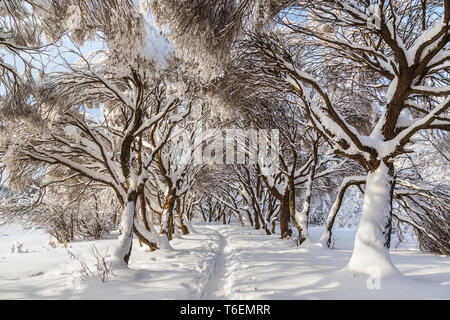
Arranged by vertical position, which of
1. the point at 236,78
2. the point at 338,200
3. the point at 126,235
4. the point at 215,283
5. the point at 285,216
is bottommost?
the point at 215,283

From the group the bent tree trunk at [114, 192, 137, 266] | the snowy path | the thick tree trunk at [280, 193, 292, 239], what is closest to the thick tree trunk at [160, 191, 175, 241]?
the snowy path

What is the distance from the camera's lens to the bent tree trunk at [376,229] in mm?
4262

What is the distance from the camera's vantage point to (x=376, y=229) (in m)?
4.43

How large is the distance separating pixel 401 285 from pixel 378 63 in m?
4.23

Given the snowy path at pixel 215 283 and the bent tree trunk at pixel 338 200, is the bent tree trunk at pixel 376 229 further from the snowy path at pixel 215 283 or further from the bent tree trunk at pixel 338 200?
the snowy path at pixel 215 283

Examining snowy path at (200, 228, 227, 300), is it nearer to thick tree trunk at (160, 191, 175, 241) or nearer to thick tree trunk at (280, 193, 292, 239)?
thick tree trunk at (160, 191, 175, 241)

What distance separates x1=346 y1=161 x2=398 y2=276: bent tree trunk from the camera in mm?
4262

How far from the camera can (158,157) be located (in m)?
9.76

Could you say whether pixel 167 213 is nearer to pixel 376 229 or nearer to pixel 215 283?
pixel 215 283

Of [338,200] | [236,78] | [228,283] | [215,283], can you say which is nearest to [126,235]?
[215,283]

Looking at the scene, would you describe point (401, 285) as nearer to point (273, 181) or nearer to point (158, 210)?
point (273, 181)

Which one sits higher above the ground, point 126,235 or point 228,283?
point 126,235

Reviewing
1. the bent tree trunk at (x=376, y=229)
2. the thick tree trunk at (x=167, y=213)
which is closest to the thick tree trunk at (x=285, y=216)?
the thick tree trunk at (x=167, y=213)
